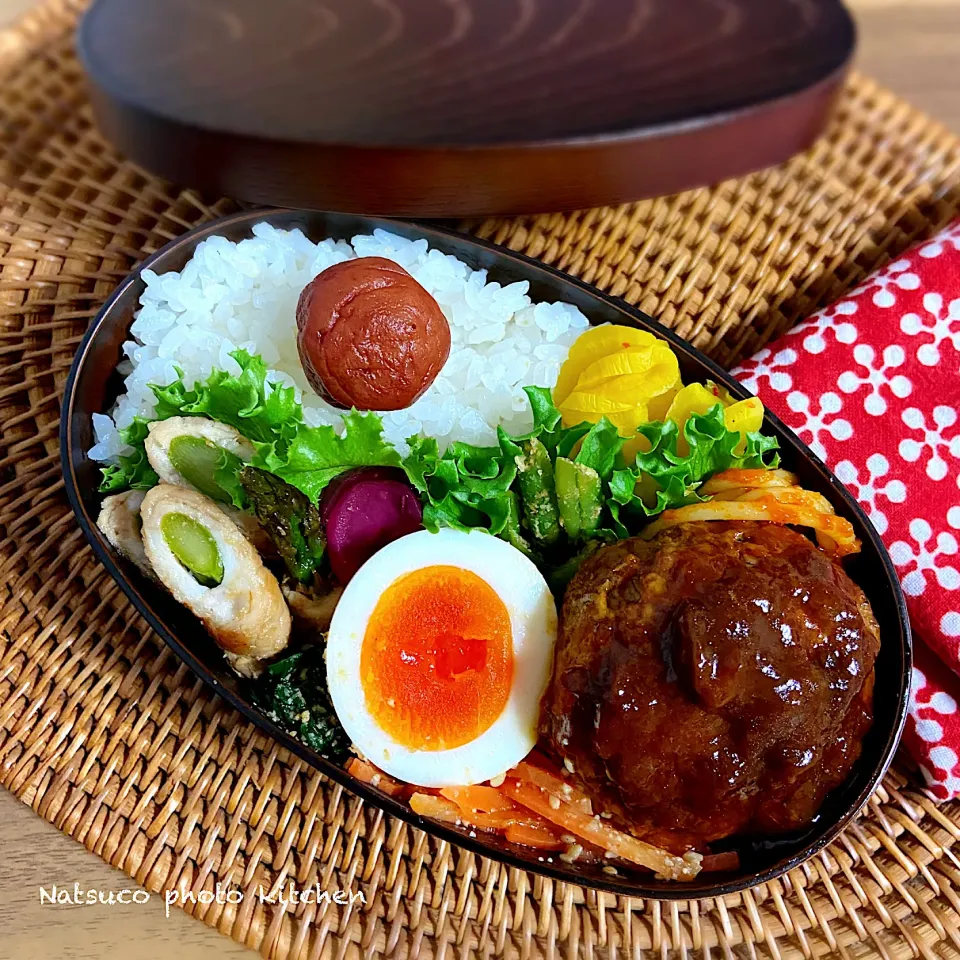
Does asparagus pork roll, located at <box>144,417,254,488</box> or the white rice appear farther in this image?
the white rice

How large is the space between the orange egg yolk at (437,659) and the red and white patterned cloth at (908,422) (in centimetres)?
74

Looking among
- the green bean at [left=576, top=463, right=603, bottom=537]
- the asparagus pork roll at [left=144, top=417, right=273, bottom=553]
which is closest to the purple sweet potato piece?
the asparagus pork roll at [left=144, top=417, right=273, bottom=553]

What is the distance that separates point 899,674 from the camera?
150 centimetres

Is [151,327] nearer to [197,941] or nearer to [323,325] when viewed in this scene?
[323,325]

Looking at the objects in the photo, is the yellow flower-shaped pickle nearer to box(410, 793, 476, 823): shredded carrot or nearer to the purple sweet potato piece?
the purple sweet potato piece

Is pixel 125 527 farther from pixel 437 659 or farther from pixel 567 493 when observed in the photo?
pixel 567 493

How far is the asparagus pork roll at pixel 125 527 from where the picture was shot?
1510 millimetres

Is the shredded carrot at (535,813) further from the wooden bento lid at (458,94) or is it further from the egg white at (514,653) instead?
the wooden bento lid at (458,94)

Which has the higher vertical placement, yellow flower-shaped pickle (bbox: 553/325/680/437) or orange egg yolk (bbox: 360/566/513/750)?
yellow flower-shaped pickle (bbox: 553/325/680/437)

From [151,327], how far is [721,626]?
3.96 ft

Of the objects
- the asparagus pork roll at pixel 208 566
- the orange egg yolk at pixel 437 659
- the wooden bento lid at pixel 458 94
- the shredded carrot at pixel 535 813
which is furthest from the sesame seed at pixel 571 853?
the wooden bento lid at pixel 458 94

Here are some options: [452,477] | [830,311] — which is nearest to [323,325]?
[452,477]

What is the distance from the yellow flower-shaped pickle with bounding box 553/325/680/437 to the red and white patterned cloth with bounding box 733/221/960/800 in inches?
8.4

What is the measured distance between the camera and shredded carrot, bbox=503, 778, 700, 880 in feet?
4.74
